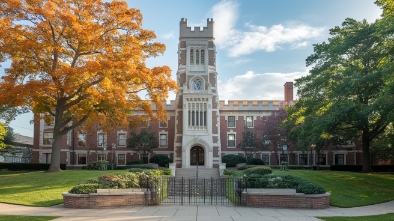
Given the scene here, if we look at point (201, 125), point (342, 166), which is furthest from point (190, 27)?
point (342, 166)

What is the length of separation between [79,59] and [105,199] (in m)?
19.0

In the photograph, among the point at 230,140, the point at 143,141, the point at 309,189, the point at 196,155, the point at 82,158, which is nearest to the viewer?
the point at 309,189

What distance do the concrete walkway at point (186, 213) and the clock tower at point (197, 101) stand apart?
28724 millimetres

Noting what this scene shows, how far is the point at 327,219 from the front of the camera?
14.6 meters

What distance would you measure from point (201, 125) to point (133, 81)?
Answer: 17.5 m

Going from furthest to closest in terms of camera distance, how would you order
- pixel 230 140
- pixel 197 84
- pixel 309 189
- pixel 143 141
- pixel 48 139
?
pixel 230 140 < pixel 48 139 < pixel 143 141 < pixel 197 84 < pixel 309 189

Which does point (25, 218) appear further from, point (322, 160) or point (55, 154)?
point (322, 160)

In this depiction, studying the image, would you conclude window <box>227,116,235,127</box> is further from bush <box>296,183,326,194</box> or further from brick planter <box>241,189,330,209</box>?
brick planter <box>241,189,330,209</box>

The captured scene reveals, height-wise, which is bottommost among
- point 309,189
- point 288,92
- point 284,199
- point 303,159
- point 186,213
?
point 186,213

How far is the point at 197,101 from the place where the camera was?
47500 mm

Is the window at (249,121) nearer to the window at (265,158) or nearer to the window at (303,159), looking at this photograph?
the window at (265,158)

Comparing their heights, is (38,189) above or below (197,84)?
below

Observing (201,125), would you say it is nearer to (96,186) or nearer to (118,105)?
(118,105)

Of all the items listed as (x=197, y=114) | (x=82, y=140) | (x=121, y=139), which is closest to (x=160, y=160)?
(x=197, y=114)
